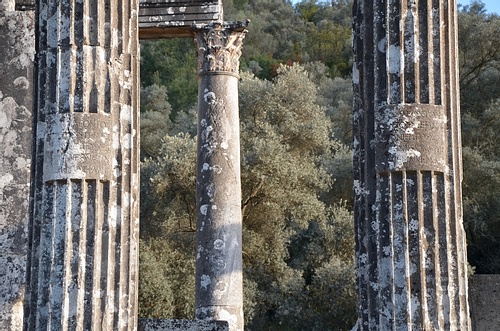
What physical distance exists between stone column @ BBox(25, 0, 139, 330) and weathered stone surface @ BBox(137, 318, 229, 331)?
0.86 meters

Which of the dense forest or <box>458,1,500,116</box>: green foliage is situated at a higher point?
<box>458,1,500,116</box>: green foliage

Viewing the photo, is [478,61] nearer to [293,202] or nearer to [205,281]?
[293,202]

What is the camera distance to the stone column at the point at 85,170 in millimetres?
7285

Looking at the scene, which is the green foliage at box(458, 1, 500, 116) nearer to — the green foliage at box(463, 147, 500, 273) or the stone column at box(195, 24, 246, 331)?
the green foliage at box(463, 147, 500, 273)

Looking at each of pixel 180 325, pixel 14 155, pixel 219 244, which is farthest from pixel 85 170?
pixel 219 244

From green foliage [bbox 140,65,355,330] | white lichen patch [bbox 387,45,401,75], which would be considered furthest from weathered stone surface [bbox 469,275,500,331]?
green foliage [bbox 140,65,355,330]

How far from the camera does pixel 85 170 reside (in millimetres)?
7469

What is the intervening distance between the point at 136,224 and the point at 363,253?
5.94 feet

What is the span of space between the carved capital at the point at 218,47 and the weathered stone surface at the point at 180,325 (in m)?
7.92

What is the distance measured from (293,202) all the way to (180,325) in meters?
17.6

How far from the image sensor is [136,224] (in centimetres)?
776

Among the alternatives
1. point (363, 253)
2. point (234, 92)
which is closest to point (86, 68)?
point (363, 253)

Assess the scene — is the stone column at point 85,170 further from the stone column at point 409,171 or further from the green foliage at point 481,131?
the green foliage at point 481,131

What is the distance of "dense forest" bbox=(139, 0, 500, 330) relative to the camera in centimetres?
2480
